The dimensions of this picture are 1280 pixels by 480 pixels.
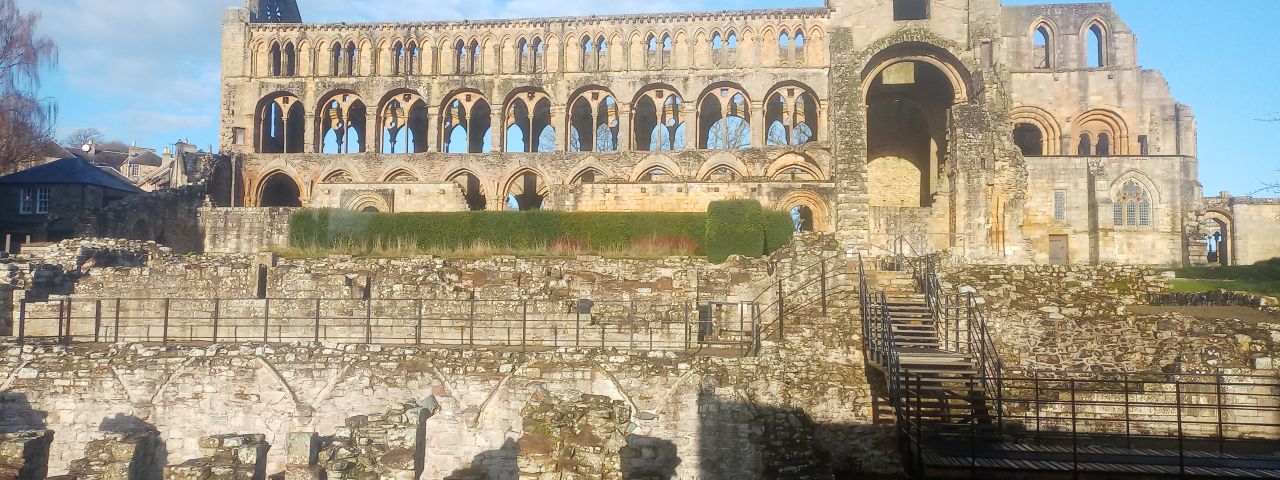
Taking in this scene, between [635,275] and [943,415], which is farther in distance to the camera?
[635,275]

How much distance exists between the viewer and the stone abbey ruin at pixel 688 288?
11.8 m

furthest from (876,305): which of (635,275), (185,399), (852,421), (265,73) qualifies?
(265,73)

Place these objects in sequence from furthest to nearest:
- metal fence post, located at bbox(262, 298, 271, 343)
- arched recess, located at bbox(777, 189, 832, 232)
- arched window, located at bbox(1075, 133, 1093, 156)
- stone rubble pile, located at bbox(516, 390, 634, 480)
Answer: arched window, located at bbox(1075, 133, 1093, 156), arched recess, located at bbox(777, 189, 832, 232), metal fence post, located at bbox(262, 298, 271, 343), stone rubble pile, located at bbox(516, 390, 634, 480)

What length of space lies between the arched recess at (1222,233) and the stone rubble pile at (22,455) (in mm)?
39310

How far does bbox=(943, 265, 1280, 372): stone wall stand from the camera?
1355 centimetres

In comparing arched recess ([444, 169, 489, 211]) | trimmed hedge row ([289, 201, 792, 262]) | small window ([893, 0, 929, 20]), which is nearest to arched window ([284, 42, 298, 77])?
arched recess ([444, 169, 489, 211])

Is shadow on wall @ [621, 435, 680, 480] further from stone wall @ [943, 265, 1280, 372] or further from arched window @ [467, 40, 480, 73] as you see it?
arched window @ [467, 40, 480, 73]

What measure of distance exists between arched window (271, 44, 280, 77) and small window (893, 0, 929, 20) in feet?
93.8

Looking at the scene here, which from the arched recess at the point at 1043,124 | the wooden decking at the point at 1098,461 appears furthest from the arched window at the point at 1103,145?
the wooden decking at the point at 1098,461

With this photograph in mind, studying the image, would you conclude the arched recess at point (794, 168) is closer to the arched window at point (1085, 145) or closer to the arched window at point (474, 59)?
the arched window at point (1085, 145)

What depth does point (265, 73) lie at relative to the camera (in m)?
40.4

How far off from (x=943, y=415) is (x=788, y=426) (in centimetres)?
202

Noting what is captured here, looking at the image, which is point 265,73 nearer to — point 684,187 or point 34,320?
point 684,187

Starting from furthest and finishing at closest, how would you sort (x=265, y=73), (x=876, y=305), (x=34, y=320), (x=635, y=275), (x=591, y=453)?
(x=265, y=73), (x=635, y=275), (x=34, y=320), (x=876, y=305), (x=591, y=453)
